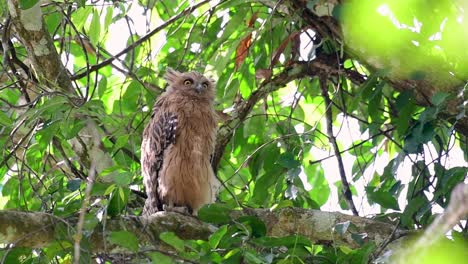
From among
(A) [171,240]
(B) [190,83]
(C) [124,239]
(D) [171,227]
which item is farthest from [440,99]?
(B) [190,83]

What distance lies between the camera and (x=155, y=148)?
5.77m

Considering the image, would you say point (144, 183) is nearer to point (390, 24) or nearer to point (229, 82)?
point (229, 82)

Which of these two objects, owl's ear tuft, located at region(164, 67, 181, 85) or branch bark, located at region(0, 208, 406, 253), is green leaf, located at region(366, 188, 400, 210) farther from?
owl's ear tuft, located at region(164, 67, 181, 85)

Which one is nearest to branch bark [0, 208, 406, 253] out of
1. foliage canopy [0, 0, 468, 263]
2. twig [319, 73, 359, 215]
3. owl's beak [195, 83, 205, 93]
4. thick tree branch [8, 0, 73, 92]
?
foliage canopy [0, 0, 468, 263]

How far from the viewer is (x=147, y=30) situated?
611cm

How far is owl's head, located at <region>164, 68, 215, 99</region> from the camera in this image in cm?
637

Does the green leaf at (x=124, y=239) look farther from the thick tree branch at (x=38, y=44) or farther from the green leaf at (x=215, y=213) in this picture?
the thick tree branch at (x=38, y=44)

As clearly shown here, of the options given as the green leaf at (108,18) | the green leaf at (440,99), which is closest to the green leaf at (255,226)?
the green leaf at (440,99)

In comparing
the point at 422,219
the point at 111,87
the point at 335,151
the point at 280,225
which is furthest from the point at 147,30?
the point at 422,219

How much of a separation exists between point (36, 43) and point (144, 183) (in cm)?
133

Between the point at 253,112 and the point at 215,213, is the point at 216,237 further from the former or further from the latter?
the point at 253,112

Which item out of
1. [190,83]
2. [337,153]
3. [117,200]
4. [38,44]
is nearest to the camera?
[117,200]

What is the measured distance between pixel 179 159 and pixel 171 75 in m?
1.06

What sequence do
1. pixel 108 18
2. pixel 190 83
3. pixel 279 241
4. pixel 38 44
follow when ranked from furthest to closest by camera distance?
pixel 190 83
pixel 108 18
pixel 38 44
pixel 279 241
